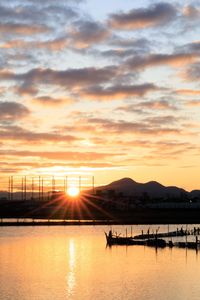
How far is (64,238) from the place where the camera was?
131375 millimetres

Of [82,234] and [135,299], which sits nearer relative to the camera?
[135,299]

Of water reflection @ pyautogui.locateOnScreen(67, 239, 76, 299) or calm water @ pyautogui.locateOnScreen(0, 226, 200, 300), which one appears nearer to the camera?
calm water @ pyautogui.locateOnScreen(0, 226, 200, 300)

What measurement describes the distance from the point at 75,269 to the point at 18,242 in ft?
131

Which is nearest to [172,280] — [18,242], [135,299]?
[135,299]

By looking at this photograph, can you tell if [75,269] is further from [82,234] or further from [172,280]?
[82,234]

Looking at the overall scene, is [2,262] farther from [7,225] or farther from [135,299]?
[7,225]

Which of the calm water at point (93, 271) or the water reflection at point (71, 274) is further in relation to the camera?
the water reflection at point (71, 274)

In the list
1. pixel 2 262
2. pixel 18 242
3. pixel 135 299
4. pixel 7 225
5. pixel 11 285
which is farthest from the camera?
pixel 7 225

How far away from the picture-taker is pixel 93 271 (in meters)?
79.8

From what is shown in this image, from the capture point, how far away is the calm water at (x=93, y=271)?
6381 cm

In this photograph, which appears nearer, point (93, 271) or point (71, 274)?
point (71, 274)

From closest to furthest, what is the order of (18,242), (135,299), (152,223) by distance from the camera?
(135,299)
(18,242)
(152,223)

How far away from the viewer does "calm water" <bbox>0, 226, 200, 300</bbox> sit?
63812 millimetres

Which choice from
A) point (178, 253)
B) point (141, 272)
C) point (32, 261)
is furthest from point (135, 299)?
point (178, 253)
